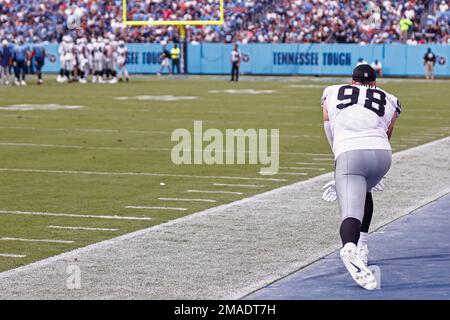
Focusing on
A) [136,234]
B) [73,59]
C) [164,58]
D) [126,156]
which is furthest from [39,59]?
[136,234]

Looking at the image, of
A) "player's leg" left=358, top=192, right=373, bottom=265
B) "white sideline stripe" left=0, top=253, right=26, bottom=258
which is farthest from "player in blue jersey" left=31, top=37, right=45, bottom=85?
"player's leg" left=358, top=192, right=373, bottom=265

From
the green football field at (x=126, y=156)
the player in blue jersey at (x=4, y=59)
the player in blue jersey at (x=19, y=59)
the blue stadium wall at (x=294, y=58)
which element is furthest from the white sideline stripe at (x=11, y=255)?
the blue stadium wall at (x=294, y=58)

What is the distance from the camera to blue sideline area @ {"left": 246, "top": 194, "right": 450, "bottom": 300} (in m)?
6.74

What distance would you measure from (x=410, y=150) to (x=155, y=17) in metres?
25.4

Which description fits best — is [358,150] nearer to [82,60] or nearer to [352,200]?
[352,200]

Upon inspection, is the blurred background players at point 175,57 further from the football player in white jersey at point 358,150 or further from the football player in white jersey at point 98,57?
the football player in white jersey at point 358,150

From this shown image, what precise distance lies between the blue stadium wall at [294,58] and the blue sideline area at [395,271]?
33.0 meters

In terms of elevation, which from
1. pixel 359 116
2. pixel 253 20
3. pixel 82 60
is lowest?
pixel 82 60

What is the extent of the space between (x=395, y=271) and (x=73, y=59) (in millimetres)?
31677

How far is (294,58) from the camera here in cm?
4378

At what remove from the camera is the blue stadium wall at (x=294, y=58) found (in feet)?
137

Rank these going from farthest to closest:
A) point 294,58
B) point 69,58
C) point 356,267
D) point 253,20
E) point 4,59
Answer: point 253,20 → point 294,58 → point 69,58 → point 4,59 → point 356,267

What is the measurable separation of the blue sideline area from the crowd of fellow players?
28112 millimetres

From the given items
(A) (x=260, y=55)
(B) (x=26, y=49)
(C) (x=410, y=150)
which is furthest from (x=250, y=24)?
(C) (x=410, y=150)
